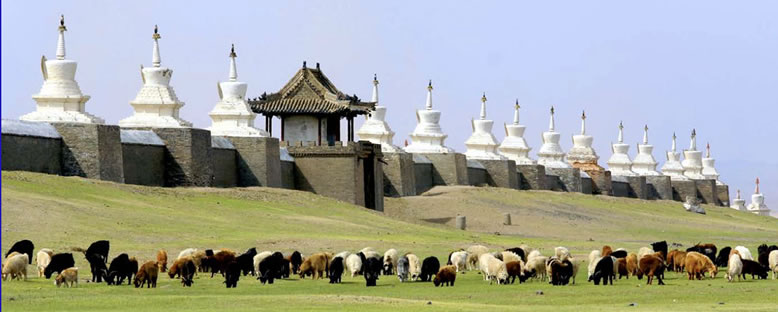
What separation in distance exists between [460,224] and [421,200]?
691 inches

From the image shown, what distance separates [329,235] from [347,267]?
14595 millimetres

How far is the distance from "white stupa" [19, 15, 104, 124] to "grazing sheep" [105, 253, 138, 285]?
28359 mm

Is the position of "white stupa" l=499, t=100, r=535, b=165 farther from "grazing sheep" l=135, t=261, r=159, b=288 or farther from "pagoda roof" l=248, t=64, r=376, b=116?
"grazing sheep" l=135, t=261, r=159, b=288

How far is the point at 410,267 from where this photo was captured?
129 feet

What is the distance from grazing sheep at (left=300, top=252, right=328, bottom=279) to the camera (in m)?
39.2

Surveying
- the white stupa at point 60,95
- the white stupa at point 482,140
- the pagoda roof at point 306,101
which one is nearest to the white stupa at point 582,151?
the white stupa at point 482,140

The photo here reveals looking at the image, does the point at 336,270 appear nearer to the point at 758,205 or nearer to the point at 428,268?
the point at 428,268

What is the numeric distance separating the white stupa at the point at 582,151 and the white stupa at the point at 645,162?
914 cm

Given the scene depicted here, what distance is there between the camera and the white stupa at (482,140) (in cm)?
11219

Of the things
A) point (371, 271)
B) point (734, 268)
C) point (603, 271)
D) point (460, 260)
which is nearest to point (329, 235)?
point (460, 260)

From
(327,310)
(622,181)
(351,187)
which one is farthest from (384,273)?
(622,181)

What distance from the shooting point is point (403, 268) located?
126ft

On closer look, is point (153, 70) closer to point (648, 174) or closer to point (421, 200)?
point (421, 200)

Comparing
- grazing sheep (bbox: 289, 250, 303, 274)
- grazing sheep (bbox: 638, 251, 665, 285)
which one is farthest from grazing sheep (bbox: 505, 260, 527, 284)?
grazing sheep (bbox: 289, 250, 303, 274)
